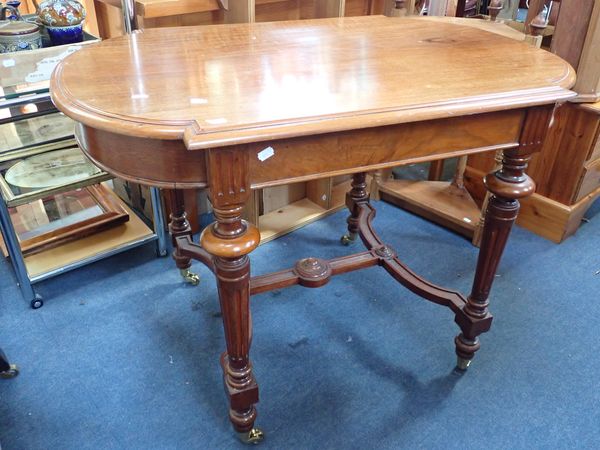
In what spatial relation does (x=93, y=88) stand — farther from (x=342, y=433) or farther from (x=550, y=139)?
(x=550, y=139)

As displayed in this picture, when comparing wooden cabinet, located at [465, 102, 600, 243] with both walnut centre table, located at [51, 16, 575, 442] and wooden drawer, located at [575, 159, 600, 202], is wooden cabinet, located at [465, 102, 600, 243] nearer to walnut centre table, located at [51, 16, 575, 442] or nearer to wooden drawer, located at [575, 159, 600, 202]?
wooden drawer, located at [575, 159, 600, 202]

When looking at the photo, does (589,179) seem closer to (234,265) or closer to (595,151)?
(595,151)

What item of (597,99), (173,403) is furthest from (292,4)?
(173,403)

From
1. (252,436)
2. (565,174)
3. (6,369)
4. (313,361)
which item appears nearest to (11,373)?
(6,369)

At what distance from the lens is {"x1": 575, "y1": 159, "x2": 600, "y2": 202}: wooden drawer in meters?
2.04

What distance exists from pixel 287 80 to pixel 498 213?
613mm

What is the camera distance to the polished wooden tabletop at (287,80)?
0.89 metres

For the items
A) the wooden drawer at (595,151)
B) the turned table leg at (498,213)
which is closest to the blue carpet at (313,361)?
the turned table leg at (498,213)

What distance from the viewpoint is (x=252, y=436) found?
1309 mm

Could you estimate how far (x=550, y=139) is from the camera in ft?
6.79

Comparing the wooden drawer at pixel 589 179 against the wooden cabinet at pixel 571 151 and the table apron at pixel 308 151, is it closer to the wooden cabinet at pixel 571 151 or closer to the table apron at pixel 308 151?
the wooden cabinet at pixel 571 151

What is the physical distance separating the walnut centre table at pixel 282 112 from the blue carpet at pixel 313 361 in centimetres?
19

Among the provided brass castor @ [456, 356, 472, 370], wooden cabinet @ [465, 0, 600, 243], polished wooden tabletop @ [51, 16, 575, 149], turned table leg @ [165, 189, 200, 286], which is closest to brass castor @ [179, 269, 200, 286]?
turned table leg @ [165, 189, 200, 286]

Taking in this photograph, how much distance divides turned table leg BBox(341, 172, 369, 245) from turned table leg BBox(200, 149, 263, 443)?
0.90 metres
